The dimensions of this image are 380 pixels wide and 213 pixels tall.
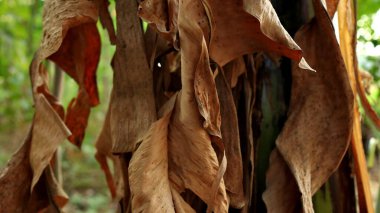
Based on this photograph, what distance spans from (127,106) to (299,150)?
9.1 inches

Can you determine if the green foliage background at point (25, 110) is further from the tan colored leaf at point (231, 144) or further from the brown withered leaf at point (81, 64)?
the tan colored leaf at point (231, 144)

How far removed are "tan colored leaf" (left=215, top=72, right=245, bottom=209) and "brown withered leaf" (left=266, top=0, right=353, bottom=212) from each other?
51 millimetres

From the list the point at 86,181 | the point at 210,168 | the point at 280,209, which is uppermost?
the point at 210,168

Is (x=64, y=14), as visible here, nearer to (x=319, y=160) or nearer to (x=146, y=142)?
(x=146, y=142)

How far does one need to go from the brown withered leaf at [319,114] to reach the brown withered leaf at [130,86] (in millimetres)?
185

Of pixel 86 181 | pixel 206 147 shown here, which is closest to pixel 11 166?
pixel 206 147

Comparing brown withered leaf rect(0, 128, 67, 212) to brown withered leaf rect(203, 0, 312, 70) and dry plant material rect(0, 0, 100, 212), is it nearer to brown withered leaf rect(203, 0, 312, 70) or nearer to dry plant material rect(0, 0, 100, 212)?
dry plant material rect(0, 0, 100, 212)

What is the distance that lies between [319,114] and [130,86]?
0.25 metres

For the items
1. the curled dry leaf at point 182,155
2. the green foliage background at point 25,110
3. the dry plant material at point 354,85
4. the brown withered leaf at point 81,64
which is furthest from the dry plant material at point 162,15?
the green foliage background at point 25,110

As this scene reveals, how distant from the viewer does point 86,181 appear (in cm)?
313

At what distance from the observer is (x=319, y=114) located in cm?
67

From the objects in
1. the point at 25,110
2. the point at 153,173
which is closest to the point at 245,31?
the point at 153,173

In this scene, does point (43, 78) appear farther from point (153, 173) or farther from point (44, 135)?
point (153, 173)

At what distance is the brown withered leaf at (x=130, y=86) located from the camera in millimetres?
625
